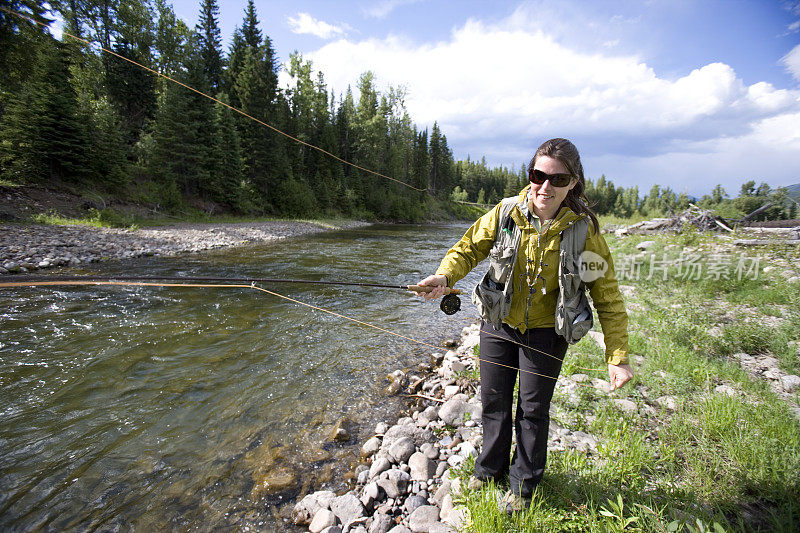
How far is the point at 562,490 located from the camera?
269 cm

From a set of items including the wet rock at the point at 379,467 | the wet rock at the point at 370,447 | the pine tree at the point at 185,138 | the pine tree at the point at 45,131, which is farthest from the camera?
the pine tree at the point at 185,138

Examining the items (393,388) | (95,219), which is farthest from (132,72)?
(393,388)

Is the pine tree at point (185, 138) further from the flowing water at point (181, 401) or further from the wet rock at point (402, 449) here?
the wet rock at point (402, 449)

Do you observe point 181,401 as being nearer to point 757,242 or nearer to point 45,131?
point 757,242

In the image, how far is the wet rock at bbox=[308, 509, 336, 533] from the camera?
289cm

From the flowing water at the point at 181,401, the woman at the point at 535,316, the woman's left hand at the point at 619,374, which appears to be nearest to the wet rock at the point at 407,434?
the flowing water at the point at 181,401

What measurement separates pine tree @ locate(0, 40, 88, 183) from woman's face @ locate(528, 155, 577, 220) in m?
26.7

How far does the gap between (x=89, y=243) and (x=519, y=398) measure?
699 inches

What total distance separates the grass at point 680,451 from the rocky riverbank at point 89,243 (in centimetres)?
1401

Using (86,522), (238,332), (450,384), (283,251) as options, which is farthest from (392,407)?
(283,251)

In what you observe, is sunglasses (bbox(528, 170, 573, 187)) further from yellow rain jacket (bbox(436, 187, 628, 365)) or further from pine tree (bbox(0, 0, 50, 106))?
pine tree (bbox(0, 0, 50, 106))

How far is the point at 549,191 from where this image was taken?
234cm

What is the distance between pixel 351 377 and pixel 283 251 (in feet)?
44.9

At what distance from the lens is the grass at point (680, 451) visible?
2395mm
